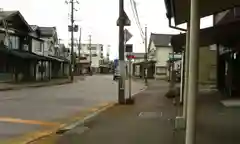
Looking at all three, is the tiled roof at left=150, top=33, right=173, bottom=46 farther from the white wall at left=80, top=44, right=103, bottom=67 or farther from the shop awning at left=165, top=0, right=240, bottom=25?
the shop awning at left=165, top=0, right=240, bottom=25

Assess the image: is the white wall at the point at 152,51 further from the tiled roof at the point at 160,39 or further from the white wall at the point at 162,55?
the white wall at the point at 162,55

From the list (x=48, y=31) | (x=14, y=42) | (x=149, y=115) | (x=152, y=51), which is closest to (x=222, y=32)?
(x=149, y=115)

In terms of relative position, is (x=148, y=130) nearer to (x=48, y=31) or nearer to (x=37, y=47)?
(x=37, y=47)

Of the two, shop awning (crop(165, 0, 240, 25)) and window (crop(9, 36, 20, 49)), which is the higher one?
window (crop(9, 36, 20, 49))

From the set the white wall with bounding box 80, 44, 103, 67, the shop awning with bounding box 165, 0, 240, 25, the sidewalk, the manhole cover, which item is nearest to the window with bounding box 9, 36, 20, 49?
the manhole cover

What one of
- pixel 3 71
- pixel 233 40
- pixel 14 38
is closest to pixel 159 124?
pixel 233 40

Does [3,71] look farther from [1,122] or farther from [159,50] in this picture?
[159,50]

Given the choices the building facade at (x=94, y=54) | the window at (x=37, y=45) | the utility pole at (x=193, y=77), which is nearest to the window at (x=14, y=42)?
the window at (x=37, y=45)

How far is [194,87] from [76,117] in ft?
34.9

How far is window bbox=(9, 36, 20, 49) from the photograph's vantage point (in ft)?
162

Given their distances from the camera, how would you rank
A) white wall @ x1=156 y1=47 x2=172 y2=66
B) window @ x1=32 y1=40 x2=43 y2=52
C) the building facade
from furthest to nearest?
1. the building facade
2. white wall @ x1=156 y1=47 x2=172 y2=66
3. window @ x1=32 y1=40 x2=43 y2=52

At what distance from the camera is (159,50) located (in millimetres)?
86938

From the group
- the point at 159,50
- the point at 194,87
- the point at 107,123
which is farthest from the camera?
the point at 159,50

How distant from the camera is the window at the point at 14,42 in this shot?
49291 mm
